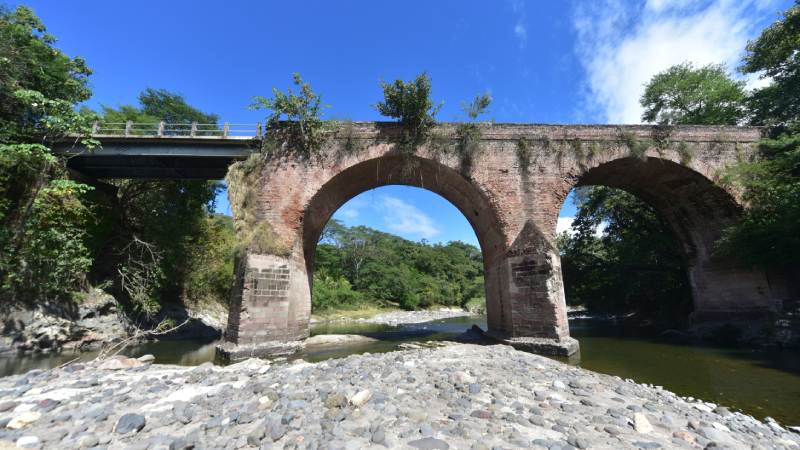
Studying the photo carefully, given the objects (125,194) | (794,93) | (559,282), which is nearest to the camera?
(559,282)

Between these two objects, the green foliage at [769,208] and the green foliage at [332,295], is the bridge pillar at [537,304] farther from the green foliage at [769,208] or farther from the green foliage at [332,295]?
the green foliage at [332,295]

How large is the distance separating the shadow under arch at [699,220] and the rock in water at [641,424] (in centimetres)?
966

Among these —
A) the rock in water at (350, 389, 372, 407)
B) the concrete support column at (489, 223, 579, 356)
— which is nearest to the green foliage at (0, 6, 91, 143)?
the rock in water at (350, 389, 372, 407)

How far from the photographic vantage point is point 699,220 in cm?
1288

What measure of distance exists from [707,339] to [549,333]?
24.9 ft

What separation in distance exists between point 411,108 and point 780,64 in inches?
667

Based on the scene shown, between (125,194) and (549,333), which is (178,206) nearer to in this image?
(125,194)

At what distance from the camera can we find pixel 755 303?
1148 cm

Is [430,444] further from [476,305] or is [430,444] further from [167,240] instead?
[476,305]

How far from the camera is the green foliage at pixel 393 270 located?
40844 mm

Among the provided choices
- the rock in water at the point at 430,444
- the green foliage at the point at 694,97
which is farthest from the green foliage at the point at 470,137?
the green foliage at the point at 694,97

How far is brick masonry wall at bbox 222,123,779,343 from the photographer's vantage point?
9.20m

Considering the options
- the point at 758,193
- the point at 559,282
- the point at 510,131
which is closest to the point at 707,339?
the point at 758,193

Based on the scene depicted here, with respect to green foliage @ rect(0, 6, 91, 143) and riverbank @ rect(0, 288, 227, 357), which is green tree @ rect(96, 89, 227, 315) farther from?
green foliage @ rect(0, 6, 91, 143)
